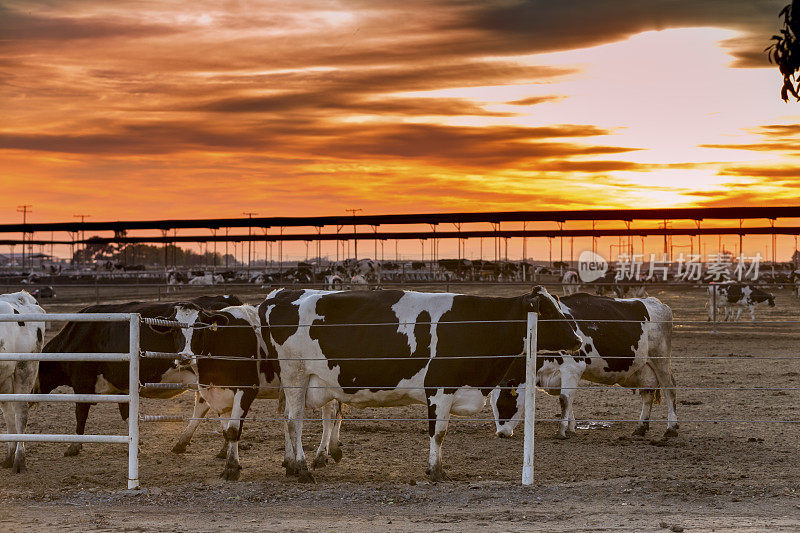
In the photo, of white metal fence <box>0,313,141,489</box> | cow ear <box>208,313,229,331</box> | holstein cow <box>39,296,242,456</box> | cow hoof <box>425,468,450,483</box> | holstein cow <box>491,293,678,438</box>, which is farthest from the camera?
holstein cow <box>491,293,678,438</box>

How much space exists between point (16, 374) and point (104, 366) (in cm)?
132

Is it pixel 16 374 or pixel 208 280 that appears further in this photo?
pixel 208 280

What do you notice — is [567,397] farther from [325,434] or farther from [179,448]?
[179,448]

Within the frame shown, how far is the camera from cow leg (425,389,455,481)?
9188 millimetres

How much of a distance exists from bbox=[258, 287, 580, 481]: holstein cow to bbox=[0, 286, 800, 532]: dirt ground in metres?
0.82

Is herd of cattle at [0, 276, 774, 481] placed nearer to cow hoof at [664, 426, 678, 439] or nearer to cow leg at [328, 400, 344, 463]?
cow leg at [328, 400, 344, 463]

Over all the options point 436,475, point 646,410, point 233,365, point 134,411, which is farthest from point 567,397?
point 134,411

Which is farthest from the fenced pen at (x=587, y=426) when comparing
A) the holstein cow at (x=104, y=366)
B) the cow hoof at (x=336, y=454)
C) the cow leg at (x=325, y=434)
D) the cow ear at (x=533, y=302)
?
the cow ear at (x=533, y=302)

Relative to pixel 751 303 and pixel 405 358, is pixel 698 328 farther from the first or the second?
pixel 405 358

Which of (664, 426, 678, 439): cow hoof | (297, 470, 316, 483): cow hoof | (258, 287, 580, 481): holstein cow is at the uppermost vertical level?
(258, 287, 580, 481): holstein cow

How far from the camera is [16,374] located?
10.5 meters

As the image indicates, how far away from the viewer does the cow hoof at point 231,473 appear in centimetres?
943

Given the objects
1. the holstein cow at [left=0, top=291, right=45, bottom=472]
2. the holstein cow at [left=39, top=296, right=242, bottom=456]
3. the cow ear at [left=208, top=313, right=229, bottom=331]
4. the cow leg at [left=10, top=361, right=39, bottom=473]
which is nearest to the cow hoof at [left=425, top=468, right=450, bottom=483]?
the cow ear at [left=208, top=313, right=229, bottom=331]

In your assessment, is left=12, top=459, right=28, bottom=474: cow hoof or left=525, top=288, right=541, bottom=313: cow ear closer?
left=525, top=288, right=541, bottom=313: cow ear
